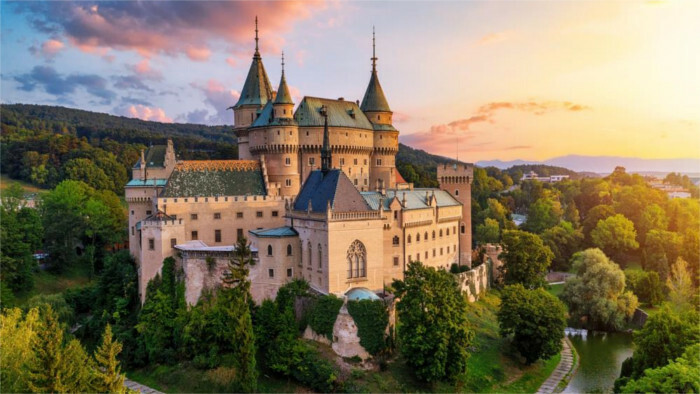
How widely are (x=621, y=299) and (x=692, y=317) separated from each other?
19121 mm

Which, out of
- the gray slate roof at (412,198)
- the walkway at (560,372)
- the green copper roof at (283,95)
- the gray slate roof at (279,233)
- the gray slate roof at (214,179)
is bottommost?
the walkway at (560,372)

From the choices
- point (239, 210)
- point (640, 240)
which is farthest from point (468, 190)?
point (640, 240)

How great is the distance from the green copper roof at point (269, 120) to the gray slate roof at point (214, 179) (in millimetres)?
4652

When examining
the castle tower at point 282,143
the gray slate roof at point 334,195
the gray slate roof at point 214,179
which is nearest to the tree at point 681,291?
the gray slate roof at point 334,195

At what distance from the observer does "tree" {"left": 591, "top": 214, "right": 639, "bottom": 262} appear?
77125mm

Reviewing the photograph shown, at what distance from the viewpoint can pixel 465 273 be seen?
175 ft

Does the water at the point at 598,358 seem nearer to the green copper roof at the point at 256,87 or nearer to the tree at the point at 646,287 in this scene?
the tree at the point at 646,287

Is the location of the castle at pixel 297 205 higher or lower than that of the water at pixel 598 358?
higher

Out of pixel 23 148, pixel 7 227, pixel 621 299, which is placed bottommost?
pixel 621 299

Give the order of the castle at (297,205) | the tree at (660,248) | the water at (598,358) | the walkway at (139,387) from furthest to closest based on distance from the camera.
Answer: the tree at (660,248) → the water at (598,358) → the castle at (297,205) → the walkway at (139,387)

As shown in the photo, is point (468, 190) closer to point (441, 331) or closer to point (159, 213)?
point (441, 331)

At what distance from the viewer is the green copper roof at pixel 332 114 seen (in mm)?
56781

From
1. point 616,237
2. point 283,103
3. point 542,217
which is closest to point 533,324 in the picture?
point 283,103

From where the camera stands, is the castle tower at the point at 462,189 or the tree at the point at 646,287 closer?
the castle tower at the point at 462,189
